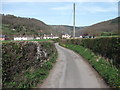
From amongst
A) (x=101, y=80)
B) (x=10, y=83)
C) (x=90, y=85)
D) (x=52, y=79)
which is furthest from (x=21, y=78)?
(x=101, y=80)

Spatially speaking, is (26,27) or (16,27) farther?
(26,27)

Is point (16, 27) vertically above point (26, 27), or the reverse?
point (26, 27)

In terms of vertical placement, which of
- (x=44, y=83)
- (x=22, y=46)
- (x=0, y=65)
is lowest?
(x=44, y=83)

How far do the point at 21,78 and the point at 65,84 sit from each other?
2.09 metres

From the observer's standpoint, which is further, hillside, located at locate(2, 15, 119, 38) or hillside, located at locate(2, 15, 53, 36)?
hillside, located at locate(2, 15, 119, 38)

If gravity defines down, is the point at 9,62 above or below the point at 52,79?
above

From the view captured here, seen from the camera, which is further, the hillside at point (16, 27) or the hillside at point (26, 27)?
the hillside at point (26, 27)

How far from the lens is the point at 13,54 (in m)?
7.57

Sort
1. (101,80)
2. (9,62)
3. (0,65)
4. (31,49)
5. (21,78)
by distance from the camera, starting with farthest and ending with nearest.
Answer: (31,49), (101,80), (21,78), (9,62), (0,65)

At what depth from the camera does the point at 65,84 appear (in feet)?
25.9

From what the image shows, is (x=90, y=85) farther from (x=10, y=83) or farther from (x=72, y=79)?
(x=10, y=83)

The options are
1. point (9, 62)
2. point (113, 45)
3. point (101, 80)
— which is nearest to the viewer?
point (9, 62)

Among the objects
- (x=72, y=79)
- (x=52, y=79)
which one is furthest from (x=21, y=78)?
(x=72, y=79)

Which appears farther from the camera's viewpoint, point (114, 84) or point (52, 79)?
point (52, 79)
